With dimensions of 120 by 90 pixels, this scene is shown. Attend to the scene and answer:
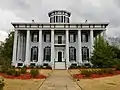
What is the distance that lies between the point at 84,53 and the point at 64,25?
7011mm

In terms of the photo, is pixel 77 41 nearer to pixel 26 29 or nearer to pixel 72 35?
pixel 72 35

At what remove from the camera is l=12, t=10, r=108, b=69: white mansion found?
33.8 m

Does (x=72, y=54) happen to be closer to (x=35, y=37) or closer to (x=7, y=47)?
(x=35, y=37)

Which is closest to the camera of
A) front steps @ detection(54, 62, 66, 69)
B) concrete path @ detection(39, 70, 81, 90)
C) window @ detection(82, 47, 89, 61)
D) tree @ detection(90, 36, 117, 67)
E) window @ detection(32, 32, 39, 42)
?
concrete path @ detection(39, 70, 81, 90)

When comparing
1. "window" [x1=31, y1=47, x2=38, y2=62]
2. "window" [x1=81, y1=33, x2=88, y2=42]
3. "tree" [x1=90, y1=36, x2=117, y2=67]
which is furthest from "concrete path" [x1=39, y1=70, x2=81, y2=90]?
"window" [x1=81, y1=33, x2=88, y2=42]

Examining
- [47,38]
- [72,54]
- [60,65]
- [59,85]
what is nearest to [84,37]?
[72,54]

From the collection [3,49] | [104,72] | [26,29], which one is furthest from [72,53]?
[3,49]

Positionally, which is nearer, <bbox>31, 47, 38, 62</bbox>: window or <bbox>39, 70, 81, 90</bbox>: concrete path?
<bbox>39, 70, 81, 90</bbox>: concrete path

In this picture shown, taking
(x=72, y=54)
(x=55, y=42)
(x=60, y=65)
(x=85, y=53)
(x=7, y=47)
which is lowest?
(x=60, y=65)

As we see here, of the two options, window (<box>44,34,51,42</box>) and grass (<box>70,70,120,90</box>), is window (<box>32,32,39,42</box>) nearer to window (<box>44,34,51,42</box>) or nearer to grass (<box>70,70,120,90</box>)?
window (<box>44,34,51,42</box>)

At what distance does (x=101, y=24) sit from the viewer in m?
34.1

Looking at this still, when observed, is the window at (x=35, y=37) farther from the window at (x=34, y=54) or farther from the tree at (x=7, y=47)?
Answer: the tree at (x=7, y=47)

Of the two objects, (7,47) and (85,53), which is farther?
(7,47)

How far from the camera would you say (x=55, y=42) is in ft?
119
